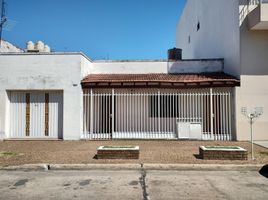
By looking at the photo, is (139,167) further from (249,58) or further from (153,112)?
(249,58)

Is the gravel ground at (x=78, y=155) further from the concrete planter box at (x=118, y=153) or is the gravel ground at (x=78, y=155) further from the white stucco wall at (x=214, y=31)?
the white stucco wall at (x=214, y=31)

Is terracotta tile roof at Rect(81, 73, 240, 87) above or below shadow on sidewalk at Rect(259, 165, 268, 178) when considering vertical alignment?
above

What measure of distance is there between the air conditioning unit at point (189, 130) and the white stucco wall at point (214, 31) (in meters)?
3.13

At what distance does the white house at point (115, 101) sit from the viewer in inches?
482

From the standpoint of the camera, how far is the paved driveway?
5.07 meters

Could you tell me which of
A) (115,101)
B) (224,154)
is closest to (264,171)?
(224,154)

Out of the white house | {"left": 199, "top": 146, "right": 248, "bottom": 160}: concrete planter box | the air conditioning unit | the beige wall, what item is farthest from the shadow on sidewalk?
the beige wall

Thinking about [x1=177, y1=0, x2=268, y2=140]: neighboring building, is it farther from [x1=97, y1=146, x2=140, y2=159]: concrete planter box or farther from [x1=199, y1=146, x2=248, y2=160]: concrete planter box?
[x1=97, y1=146, x2=140, y2=159]: concrete planter box

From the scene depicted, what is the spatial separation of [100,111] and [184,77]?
15.1 feet

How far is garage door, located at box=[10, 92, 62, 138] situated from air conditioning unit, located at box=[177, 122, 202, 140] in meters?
5.68

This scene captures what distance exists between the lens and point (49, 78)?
12.3m

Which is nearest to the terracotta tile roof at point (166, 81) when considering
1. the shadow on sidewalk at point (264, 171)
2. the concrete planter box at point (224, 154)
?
the concrete planter box at point (224, 154)

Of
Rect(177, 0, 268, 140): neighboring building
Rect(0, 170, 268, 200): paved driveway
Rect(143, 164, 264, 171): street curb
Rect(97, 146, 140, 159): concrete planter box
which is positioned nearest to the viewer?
Rect(0, 170, 268, 200): paved driveway

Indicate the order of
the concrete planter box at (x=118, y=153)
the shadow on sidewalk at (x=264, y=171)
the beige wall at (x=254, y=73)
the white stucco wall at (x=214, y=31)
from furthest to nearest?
the white stucco wall at (x=214, y=31) → the beige wall at (x=254, y=73) → the concrete planter box at (x=118, y=153) → the shadow on sidewalk at (x=264, y=171)
